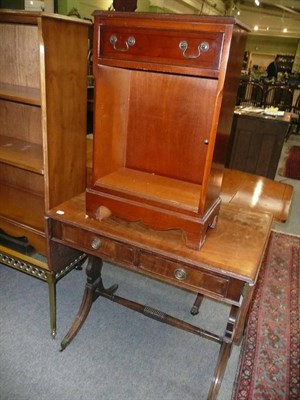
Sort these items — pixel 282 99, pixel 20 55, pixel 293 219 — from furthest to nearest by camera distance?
pixel 282 99, pixel 293 219, pixel 20 55

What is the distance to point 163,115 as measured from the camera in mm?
1428

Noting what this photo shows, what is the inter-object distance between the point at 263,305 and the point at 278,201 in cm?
75

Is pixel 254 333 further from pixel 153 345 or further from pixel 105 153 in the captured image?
pixel 105 153

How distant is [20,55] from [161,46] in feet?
3.88

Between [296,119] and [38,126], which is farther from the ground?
[38,126]

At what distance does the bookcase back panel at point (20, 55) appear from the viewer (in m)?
1.83

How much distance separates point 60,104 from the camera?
4.94 feet

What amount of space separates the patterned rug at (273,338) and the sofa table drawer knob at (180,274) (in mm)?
825

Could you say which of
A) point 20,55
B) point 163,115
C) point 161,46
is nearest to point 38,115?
point 20,55

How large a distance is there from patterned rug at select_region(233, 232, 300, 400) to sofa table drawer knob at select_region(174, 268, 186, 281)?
0.82 metres

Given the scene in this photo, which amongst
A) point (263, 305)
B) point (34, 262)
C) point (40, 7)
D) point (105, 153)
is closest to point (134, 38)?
point (105, 153)

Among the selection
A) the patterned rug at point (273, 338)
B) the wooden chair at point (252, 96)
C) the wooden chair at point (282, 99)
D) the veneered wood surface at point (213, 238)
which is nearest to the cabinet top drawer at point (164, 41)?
the veneered wood surface at point (213, 238)

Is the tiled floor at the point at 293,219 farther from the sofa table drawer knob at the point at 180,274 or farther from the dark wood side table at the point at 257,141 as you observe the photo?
the sofa table drawer knob at the point at 180,274

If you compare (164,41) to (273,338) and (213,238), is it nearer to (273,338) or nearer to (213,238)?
(213,238)
